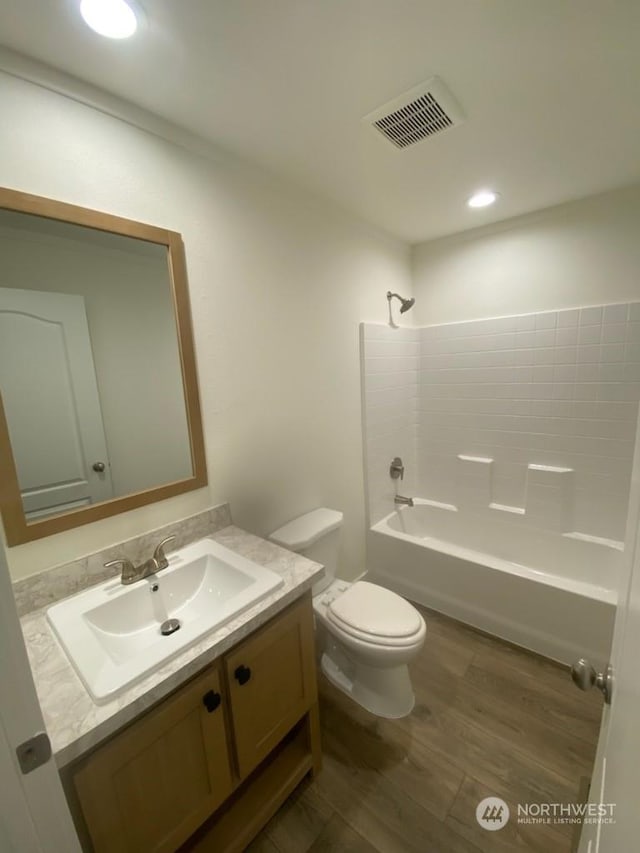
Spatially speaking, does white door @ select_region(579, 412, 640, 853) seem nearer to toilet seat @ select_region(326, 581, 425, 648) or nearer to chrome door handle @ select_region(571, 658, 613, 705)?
chrome door handle @ select_region(571, 658, 613, 705)

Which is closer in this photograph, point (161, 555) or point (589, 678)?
point (589, 678)

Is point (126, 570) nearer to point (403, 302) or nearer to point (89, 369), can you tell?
point (89, 369)

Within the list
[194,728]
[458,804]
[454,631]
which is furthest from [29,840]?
[454,631]

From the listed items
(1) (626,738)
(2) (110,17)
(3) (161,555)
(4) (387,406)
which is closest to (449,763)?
(1) (626,738)

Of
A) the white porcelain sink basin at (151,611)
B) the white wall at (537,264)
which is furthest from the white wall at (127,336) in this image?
the white wall at (537,264)

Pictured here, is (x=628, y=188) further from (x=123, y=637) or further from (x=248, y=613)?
(x=123, y=637)

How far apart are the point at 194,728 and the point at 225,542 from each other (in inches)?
22.5

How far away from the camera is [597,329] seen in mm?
2000

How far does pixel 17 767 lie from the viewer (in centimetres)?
45

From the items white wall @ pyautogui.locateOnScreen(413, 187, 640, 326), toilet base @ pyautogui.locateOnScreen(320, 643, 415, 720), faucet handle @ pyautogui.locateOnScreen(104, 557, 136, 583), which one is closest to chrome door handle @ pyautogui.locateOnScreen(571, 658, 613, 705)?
toilet base @ pyautogui.locateOnScreen(320, 643, 415, 720)

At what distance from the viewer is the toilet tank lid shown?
163 cm

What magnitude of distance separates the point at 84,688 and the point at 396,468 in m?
2.08

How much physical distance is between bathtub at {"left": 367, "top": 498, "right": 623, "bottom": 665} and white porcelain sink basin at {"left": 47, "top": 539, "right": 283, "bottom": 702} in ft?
4.41

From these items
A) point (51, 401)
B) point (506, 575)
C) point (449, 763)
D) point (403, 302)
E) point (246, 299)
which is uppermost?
point (403, 302)
